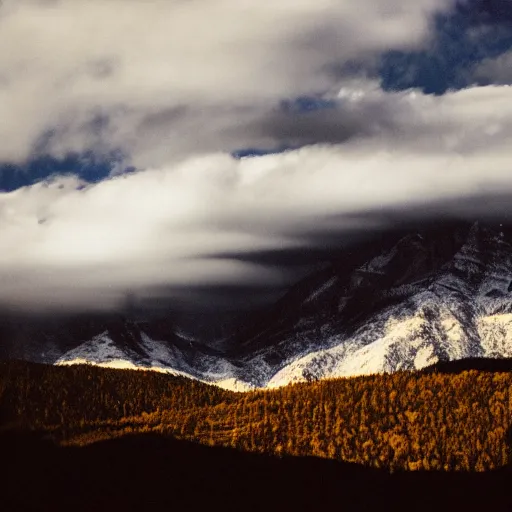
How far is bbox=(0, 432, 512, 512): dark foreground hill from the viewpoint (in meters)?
129

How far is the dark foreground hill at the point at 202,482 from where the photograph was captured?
128750 millimetres

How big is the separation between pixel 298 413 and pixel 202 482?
2945 centimetres

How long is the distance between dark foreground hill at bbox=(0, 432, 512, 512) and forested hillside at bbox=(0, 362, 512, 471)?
8.94 feet

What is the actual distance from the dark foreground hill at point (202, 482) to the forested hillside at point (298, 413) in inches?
107

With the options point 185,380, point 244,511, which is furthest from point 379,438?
point 185,380

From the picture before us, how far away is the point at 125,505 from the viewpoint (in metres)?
128

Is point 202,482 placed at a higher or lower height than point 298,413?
lower

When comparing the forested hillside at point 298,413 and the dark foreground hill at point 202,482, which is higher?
the forested hillside at point 298,413

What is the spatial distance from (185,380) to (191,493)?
48.6 metres

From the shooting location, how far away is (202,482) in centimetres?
13388

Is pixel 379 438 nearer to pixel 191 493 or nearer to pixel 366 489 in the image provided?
pixel 366 489

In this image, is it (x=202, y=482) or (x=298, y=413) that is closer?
(x=202, y=482)

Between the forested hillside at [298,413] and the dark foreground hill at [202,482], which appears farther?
the forested hillside at [298,413]

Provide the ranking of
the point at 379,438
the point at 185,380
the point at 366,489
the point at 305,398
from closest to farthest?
the point at 366,489 → the point at 379,438 → the point at 305,398 → the point at 185,380
